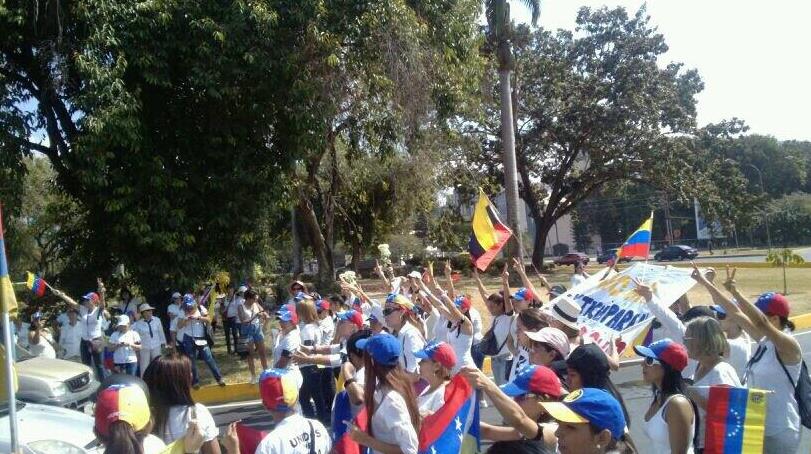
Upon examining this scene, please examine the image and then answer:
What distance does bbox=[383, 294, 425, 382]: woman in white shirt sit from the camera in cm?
672

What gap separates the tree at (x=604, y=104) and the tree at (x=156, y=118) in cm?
2067

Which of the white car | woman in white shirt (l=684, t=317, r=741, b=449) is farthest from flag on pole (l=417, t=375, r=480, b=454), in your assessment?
the white car

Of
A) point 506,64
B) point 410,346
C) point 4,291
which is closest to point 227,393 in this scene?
point 410,346

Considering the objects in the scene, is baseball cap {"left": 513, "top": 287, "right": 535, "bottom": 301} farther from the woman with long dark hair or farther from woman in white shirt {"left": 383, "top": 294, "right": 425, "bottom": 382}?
the woman with long dark hair

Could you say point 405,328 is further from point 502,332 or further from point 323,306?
point 323,306

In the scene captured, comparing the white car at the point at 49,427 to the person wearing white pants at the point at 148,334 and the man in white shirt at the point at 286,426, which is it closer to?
the man in white shirt at the point at 286,426

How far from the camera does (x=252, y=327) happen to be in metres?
13.0

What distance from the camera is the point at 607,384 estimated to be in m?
4.05

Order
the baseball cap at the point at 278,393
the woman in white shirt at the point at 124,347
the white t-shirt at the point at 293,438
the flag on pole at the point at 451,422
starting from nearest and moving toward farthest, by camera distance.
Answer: the white t-shirt at the point at 293,438 → the baseball cap at the point at 278,393 → the flag on pole at the point at 451,422 → the woman in white shirt at the point at 124,347

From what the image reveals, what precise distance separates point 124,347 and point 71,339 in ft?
6.79

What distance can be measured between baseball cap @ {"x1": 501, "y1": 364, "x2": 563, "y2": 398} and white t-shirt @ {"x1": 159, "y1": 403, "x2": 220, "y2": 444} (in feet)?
5.14

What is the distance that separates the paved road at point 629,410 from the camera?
755 cm

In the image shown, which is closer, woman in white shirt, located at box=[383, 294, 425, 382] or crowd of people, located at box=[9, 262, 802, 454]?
crowd of people, located at box=[9, 262, 802, 454]

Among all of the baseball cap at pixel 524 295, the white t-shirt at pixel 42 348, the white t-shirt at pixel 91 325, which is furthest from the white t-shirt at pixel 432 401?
the white t-shirt at pixel 91 325
